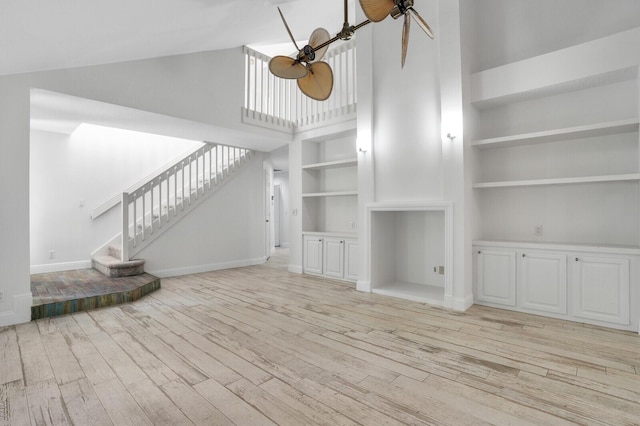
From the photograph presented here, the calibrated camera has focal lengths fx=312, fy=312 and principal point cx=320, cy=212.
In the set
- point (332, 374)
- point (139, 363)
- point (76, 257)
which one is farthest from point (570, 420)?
point (76, 257)

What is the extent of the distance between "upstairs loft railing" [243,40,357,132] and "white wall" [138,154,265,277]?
1.48 m

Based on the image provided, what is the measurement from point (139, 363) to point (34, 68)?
3274mm

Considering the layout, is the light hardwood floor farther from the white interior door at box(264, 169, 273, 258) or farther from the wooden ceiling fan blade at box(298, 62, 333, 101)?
the white interior door at box(264, 169, 273, 258)

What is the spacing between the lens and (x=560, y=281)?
3.49 m

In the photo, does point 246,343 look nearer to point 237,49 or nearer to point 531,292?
point 531,292

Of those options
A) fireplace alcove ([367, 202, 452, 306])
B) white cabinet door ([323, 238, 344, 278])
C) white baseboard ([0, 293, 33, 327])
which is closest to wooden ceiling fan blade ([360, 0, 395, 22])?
fireplace alcove ([367, 202, 452, 306])

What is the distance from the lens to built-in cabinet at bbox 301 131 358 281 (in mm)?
5574

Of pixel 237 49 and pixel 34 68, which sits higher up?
pixel 237 49

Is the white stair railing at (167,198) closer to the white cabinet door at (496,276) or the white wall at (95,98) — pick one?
the white wall at (95,98)

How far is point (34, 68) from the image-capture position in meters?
3.33

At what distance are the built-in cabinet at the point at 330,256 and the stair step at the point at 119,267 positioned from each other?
293 centimetres

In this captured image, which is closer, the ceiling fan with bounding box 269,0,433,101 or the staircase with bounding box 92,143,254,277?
the ceiling fan with bounding box 269,0,433,101

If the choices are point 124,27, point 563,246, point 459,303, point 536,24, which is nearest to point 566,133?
point 563,246

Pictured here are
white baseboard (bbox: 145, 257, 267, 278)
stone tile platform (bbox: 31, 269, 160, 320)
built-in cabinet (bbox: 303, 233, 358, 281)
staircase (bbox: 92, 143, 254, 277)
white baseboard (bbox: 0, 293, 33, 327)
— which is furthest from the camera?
white baseboard (bbox: 145, 257, 267, 278)
